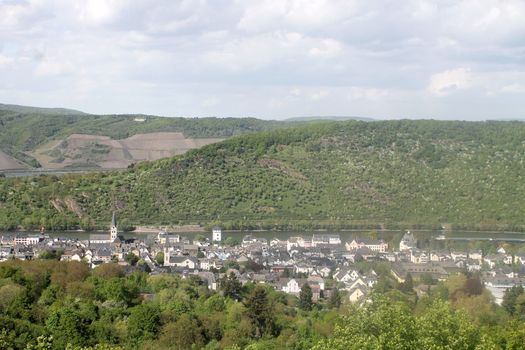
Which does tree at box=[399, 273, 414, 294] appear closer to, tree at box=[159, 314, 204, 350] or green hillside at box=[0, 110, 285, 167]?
tree at box=[159, 314, 204, 350]

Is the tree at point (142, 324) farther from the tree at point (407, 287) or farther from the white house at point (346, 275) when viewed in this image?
the white house at point (346, 275)

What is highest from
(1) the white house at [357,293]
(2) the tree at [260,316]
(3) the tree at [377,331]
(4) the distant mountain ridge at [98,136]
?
(4) the distant mountain ridge at [98,136]

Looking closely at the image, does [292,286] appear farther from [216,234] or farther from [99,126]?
[99,126]

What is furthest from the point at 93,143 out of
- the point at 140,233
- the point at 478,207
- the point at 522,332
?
the point at 522,332

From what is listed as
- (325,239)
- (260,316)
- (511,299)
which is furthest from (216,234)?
(260,316)

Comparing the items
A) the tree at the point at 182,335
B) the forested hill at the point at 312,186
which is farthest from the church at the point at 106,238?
the tree at the point at 182,335

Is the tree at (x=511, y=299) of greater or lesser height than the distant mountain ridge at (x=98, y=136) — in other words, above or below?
below

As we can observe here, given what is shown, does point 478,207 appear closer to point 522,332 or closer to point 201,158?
point 201,158
